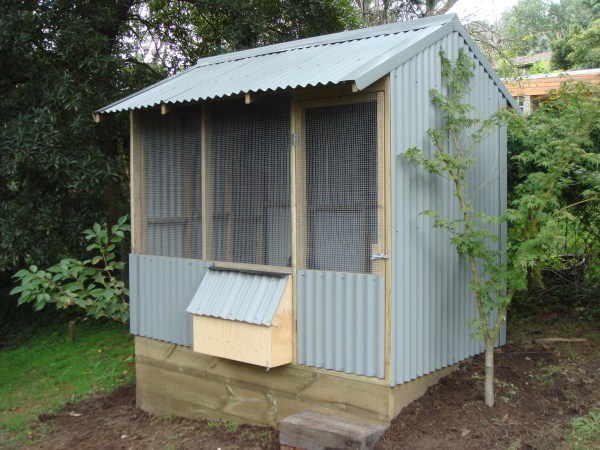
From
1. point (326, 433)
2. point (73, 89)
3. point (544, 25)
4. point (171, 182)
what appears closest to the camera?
point (326, 433)

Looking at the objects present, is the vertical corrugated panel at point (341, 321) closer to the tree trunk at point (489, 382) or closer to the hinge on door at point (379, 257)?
the hinge on door at point (379, 257)

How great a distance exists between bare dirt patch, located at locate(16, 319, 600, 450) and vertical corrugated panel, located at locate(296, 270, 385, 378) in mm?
531

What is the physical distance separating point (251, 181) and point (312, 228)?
690 mm

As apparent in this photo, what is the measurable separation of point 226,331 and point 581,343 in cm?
A: 339

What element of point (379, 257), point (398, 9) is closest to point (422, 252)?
point (379, 257)

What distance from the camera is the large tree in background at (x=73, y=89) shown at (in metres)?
7.33

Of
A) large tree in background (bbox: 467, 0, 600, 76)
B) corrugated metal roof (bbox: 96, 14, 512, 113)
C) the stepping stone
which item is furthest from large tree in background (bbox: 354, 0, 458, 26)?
the stepping stone

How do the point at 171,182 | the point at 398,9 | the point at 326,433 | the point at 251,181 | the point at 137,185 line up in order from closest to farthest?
the point at 326,433, the point at 251,181, the point at 171,182, the point at 137,185, the point at 398,9

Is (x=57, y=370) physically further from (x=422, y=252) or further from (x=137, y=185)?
(x=422, y=252)

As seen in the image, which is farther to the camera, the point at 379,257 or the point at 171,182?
the point at 171,182

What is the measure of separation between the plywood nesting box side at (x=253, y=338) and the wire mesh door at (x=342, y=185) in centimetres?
42

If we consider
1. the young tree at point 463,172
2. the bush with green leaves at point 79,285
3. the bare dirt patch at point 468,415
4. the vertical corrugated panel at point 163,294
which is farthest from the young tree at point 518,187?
the bush with green leaves at point 79,285

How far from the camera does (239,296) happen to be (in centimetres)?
511

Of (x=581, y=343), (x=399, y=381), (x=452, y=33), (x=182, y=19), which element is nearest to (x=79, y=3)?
(x=182, y=19)
